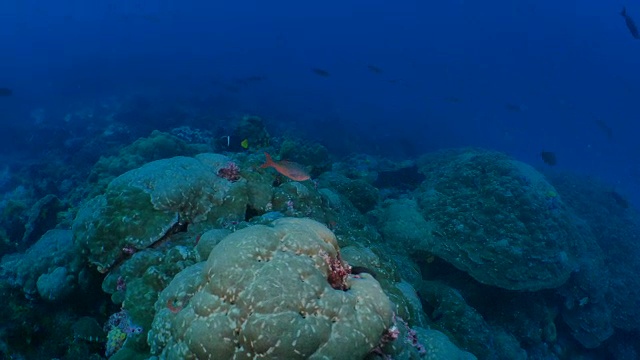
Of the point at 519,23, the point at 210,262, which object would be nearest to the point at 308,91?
the point at 210,262

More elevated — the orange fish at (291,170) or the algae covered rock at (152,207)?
the orange fish at (291,170)

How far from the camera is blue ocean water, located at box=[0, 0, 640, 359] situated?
9484 millimetres

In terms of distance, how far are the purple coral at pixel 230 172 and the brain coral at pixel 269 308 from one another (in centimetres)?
268

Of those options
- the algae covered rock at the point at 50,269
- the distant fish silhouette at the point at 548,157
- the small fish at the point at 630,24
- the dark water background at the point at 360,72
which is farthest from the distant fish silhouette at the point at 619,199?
the algae covered rock at the point at 50,269

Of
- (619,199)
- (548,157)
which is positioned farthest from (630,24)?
(619,199)

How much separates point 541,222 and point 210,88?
37.1 meters

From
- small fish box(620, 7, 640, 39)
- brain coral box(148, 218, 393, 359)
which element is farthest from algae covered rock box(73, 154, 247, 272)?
small fish box(620, 7, 640, 39)

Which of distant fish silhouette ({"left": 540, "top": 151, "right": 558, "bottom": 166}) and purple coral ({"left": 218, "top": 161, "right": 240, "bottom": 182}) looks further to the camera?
distant fish silhouette ({"left": 540, "top": 151, "right": 558, "bottom": 166})

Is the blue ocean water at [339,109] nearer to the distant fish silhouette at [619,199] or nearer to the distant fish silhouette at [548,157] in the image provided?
the distant fish silhouette at [619,199]

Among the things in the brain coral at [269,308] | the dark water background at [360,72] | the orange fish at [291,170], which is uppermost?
the brain coral at [269,308]

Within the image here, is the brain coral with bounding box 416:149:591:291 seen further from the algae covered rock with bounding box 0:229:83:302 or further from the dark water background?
the dark water background

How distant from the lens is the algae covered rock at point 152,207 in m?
5.09

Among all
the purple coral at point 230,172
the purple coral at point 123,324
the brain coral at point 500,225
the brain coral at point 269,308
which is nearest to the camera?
the brain coral at point 269,308

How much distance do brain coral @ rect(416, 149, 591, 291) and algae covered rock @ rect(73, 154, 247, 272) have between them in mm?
5468
